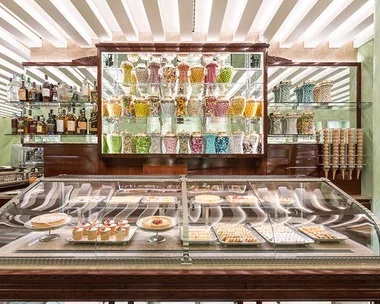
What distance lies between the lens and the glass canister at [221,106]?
3457 mm

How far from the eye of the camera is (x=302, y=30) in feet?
12.0

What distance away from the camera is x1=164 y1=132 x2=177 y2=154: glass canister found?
3.48 metres

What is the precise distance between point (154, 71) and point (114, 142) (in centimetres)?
101

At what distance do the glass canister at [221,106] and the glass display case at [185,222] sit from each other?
1.33 meters

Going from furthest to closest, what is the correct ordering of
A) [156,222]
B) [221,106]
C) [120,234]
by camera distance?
[221,106], [156,222], [120,234]

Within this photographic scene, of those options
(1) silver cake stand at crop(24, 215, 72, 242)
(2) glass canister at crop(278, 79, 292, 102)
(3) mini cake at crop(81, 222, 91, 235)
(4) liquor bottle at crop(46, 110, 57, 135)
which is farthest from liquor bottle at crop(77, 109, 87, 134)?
(2) glass canister at crop(278, 79, 292, 102)

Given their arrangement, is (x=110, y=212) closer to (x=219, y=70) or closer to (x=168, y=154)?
(x=168, y=154)

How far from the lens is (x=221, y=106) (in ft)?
11.4

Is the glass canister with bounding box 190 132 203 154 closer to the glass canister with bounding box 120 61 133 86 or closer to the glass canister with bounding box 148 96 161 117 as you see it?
the glass canister with bounding box 148 96 161 117

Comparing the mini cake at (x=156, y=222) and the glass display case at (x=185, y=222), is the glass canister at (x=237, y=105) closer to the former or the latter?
the glass display case at (x=185, y=222)

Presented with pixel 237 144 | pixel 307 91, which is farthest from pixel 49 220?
pixel 307 91

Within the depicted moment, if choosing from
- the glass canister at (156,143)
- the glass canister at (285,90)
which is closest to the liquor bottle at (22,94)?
the glass canister at (156,143)

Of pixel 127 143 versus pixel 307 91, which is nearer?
pixel 127 143

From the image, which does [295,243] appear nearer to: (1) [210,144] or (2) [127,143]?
(1) [210,144]
